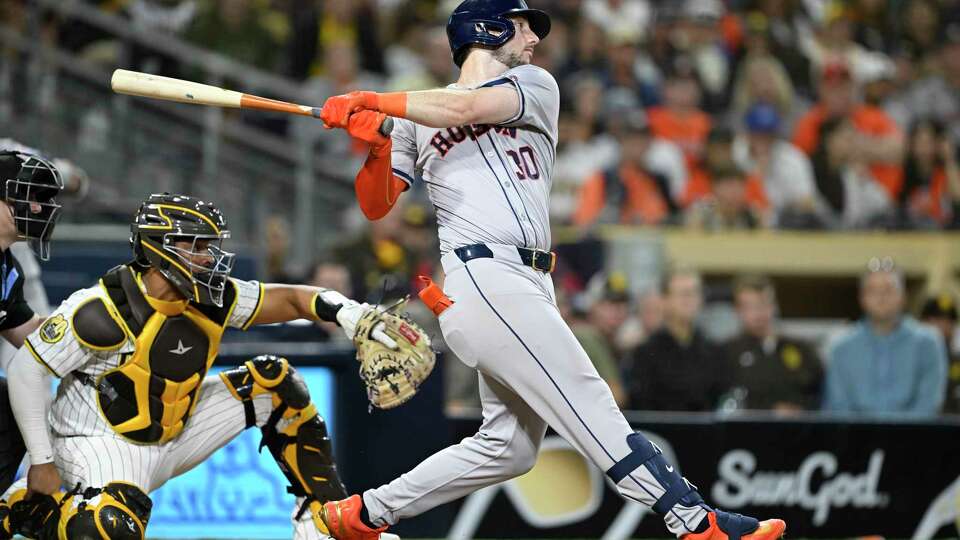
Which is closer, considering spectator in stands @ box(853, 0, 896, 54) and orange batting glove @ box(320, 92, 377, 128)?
orange batting glove @ box(320, 92, 377, 128)

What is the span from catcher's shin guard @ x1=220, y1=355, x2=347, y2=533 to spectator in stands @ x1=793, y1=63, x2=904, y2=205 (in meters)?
6.65

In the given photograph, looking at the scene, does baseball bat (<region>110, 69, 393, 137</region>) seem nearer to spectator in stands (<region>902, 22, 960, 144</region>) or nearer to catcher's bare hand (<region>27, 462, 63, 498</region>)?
catcher's bare hand (<region>27, 462, 63, 498</region>)

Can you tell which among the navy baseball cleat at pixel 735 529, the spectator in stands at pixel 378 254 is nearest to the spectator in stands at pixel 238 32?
the spectator in stands at pixel 378 254

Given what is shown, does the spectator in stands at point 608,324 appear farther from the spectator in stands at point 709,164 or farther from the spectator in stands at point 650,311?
the spectator in stands at point 709,164

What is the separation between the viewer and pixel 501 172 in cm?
462

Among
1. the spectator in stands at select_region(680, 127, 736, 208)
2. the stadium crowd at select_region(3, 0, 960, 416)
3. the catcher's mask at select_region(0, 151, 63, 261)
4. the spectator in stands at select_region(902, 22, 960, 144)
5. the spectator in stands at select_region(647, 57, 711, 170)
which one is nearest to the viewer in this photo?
the catcher's mask at select_region(0, 151, 63, 261)

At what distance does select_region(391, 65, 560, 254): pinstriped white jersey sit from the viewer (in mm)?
4578

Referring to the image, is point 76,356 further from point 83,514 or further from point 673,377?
point 673,377

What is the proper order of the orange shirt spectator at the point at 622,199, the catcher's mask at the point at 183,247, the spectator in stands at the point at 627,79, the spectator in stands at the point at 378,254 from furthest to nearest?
the spectator in stands at the point at 627,79
the orange shirt spectator at the point at 622,199
the spectator in stands at the point at 378,254
the catcher's mask at the point at 183,247

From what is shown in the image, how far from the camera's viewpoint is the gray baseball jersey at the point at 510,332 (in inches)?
175

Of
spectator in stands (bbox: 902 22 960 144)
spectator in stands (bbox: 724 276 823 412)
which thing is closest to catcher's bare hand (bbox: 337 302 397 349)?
spectator in stands (bbox: 724 276 823 412)

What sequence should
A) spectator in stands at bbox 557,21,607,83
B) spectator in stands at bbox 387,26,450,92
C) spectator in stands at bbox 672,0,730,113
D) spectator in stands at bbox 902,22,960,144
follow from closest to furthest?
spectator in stands at bbox 387,26,450,92 → spectator in stands at bbox 557,21,607,83 → spectator in stands at bbox 672,0,730,113 → spectator in stands at bbox 902,22,960,144

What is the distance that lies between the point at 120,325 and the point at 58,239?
4320 mm

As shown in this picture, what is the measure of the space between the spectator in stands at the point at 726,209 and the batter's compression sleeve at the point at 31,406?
6162mm
